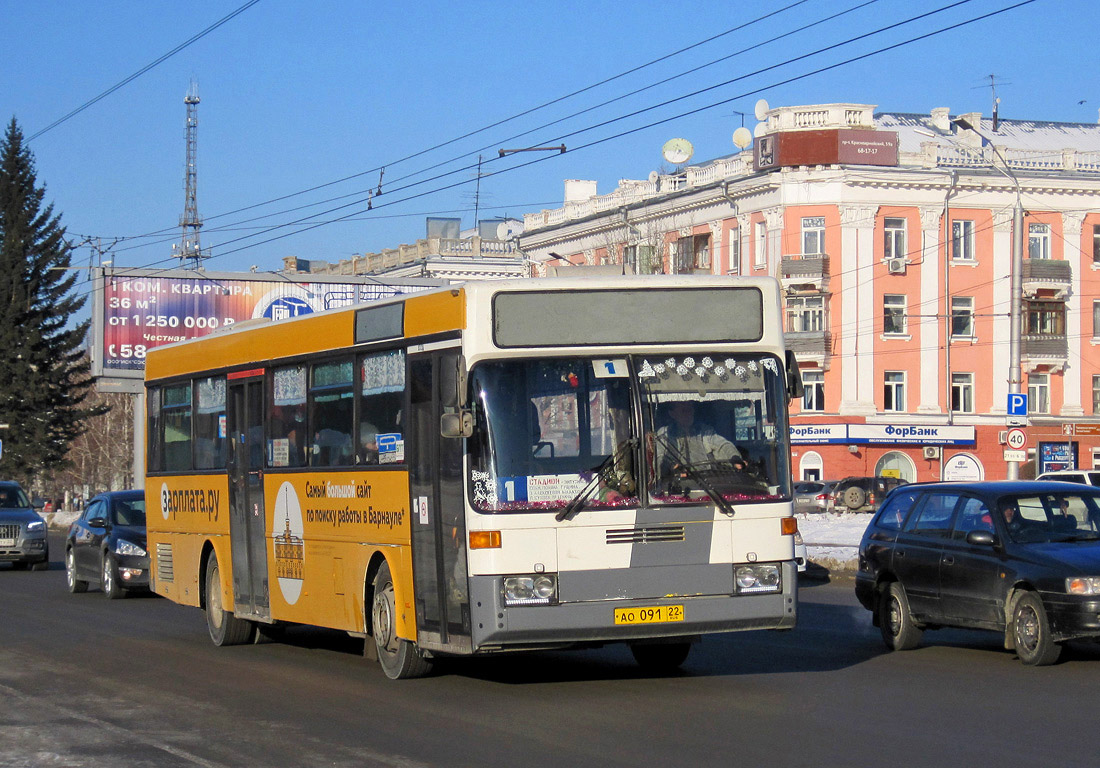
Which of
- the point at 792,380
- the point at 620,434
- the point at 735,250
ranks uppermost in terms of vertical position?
the point at 735,250

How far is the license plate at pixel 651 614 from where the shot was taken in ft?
36.6

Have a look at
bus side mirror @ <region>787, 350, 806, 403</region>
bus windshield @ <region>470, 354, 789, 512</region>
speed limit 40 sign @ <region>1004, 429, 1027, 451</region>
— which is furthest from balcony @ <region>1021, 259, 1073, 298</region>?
bus windshield @ <region>470, 354, 789, 512</region>

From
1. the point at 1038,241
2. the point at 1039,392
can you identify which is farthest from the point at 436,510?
the point at 1039,392

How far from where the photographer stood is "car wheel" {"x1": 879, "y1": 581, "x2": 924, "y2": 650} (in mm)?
14539

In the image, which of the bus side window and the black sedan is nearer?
the bus side window

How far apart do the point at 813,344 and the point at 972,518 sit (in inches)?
2021

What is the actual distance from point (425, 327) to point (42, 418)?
6943cm

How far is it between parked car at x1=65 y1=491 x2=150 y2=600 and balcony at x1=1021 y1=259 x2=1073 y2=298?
1945 inches

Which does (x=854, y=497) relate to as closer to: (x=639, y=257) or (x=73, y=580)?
(x=639, y=257)

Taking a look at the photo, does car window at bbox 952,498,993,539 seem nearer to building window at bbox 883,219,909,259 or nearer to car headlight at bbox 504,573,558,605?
car headlight at bbox 504,573,558,605

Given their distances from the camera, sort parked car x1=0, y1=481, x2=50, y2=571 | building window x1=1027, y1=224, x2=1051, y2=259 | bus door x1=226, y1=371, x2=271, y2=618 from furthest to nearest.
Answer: building window x1=1027, y1=224, x2=1051, y2=259, parked car x1=0, y1=481, x2=50, y2=571, bus door x1=226, y1=371, x2=271, y2=618

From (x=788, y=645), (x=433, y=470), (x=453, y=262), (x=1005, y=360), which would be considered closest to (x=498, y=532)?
(x=433, y=470)

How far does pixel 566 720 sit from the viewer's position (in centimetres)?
1053

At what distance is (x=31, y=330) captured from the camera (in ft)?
257
